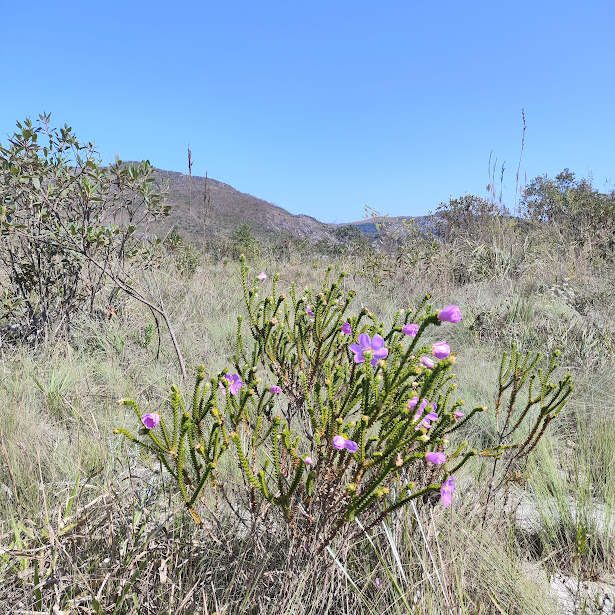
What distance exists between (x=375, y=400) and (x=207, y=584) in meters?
0.70

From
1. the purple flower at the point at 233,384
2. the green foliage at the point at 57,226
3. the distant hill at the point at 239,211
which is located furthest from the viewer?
the distant hill at the point at 239,211

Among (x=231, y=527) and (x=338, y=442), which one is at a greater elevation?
(x=338, y=442)

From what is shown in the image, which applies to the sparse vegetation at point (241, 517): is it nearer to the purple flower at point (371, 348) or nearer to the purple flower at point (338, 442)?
the purple flower at point (338, 442)

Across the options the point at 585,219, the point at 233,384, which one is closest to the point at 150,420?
the point at 233,384

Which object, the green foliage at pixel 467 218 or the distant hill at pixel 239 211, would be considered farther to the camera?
the distant hill at pixel 239 211

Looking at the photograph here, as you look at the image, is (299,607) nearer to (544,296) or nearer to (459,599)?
(459,599)

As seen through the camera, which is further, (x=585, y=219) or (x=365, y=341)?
(x=585, y=219)

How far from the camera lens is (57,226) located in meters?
3.18

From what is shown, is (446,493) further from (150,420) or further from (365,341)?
(150,420)

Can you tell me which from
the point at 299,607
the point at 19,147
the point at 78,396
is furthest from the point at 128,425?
the point at 19,147

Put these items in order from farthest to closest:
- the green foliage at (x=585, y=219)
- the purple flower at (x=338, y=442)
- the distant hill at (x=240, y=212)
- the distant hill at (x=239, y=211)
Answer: the distant hill at (x=239, y=211) → the distant hill at (x=240, y=212) → the green foliage at (x=585, y=219) → the purple flower at (x=338, y=442)

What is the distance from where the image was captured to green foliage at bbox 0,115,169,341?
10.2 feet

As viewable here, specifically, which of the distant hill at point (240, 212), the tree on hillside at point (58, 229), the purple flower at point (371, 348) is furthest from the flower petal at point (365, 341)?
the distant hill at point (240, 212)

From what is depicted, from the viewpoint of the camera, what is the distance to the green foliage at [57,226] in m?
3.11
